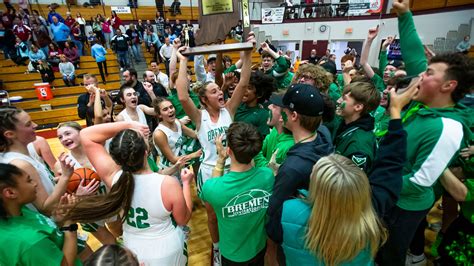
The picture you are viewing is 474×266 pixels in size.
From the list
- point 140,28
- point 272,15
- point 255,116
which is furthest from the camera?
point 272,15

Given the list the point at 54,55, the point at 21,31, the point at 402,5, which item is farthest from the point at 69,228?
the point at 21,31

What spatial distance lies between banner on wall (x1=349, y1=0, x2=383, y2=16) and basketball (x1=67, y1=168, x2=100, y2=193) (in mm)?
16667

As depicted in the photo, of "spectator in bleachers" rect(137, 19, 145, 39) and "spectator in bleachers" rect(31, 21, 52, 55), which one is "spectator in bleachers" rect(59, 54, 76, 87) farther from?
"spectator in bleachers" rect(137, 19, 145, 39)

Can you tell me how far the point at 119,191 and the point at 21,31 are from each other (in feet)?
41.2

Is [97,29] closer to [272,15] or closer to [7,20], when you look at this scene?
[7,20]

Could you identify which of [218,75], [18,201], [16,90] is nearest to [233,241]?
[18,201]

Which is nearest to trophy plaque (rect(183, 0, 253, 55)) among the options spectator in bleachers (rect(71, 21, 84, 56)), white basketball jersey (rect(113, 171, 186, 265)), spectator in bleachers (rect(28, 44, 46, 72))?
white basketball jersey (rect(113, 171, 186, 265))

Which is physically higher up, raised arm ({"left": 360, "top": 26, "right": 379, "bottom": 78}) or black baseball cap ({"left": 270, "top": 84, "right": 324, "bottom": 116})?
raised arm ({"left": 360, "top": 26, "right": 379, "bottom": 78})

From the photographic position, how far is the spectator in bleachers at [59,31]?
11.2 meters

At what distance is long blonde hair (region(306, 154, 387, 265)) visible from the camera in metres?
1.17

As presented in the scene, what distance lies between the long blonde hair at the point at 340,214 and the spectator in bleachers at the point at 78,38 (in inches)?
557

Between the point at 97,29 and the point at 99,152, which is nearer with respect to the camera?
the point at 99,152

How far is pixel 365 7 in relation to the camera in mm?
14805

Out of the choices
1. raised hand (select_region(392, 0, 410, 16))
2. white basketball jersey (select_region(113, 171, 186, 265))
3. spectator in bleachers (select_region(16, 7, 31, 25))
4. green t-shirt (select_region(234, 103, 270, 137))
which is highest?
spectator in bleachers (select_region(16, 7, 31, 25))
